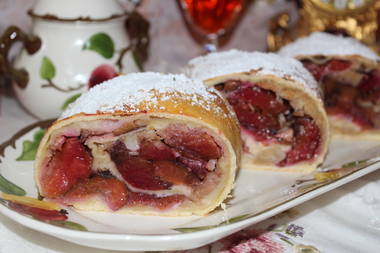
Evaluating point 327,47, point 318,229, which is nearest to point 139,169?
point 318,229

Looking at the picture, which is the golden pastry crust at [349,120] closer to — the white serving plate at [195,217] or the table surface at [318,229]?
the white serving plate at [195,217]

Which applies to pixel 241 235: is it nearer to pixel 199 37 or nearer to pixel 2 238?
pixel 2 238

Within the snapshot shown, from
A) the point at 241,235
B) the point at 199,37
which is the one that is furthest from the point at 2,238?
the point at 199,37

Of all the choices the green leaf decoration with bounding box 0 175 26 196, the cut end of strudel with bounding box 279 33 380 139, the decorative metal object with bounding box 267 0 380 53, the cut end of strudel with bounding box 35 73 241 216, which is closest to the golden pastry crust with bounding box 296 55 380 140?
the cut end of strudel with bounding box 279 33 380 139

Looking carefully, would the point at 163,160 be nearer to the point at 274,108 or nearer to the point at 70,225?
the point at 70,225

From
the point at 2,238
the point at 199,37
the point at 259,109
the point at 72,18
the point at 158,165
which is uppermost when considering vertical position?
the point at 199,37

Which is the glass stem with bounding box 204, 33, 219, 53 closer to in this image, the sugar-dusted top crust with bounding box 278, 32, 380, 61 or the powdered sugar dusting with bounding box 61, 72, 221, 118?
the sugar-dusted top crust with bounding box 278, 32, 380, 61

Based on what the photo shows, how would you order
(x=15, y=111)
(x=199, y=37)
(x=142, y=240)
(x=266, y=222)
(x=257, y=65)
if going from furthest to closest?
1. (x=199, y=37)
2. (x=15, y=111)
3. (x=257, y=65)
4. (x=266, y=222)
5. (x=142, y=240)
